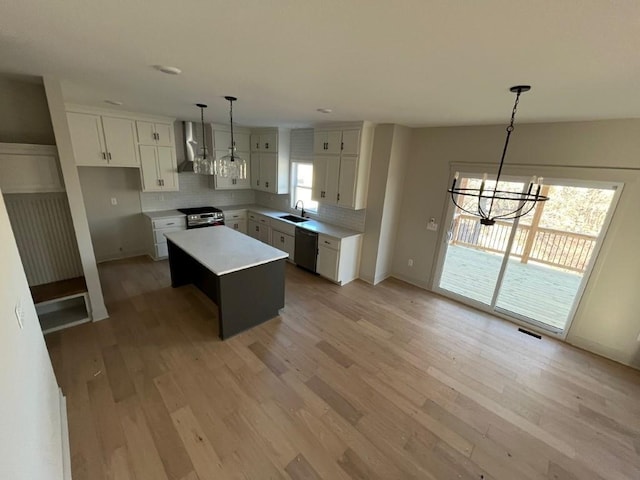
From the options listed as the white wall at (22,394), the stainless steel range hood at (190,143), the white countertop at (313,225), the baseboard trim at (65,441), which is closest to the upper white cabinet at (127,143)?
the stainless steel range hood at (190,143)

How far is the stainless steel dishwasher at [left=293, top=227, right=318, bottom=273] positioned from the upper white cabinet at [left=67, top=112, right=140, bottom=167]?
298 centimetres

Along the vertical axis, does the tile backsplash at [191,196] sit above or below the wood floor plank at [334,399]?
above

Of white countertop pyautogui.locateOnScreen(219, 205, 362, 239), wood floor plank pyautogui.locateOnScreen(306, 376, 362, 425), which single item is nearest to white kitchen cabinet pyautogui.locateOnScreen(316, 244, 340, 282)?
white countertop pyautogui.locateOnScreen(219, 205, 362, 239)

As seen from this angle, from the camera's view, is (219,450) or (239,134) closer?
(219,450)

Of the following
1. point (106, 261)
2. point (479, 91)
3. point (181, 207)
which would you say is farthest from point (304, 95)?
point (106, 261)

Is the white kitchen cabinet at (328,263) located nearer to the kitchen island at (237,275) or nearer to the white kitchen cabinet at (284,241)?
the white kitchen cabinet at (284,241)

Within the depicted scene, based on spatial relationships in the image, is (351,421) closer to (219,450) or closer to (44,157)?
(219,450)

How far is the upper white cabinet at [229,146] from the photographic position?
5.21m

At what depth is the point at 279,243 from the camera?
526cm

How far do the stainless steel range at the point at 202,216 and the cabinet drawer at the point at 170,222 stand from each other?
0.09 meters

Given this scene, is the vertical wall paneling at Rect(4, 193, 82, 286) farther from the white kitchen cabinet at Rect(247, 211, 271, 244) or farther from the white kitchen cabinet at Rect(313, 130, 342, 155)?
the white kitchen cabinet at Rect(313, 130, 342, 155)

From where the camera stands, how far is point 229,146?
5.41m

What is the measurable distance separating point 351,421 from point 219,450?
1.01 metres

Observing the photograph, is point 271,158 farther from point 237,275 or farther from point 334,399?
point 334,399
